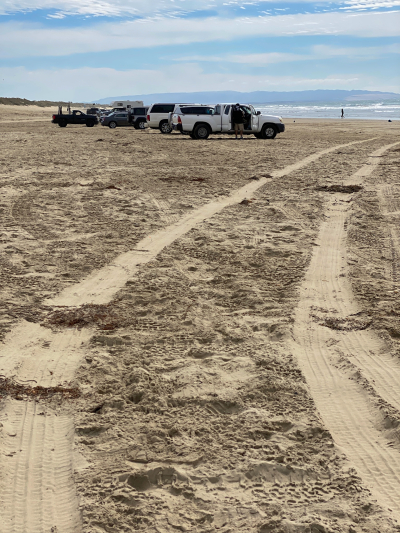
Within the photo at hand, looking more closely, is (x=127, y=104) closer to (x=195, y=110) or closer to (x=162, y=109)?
(x=162, y=109)

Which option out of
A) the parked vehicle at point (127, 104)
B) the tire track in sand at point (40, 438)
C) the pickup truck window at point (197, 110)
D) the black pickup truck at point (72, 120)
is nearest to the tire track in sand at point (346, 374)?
the tire track in sand at point (40, 438)

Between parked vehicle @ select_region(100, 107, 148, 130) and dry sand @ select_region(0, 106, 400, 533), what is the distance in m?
28.5

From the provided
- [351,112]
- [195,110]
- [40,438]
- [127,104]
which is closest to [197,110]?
[195,110]

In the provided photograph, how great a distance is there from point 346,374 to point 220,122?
72.9ft

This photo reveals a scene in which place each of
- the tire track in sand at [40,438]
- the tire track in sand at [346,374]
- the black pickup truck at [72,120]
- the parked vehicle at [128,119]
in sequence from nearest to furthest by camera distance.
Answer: the tire track in sand at [40,438]
the tire track in sand at [346,374]
the parked vehicle at [128,119]
the black pickup truck at [72,120]

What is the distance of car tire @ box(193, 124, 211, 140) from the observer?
81.8 feet

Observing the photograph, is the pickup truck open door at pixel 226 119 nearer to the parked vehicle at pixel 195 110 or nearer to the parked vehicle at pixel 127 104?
the parked vehicle at pixel 195 110

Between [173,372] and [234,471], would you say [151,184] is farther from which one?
[234,471]

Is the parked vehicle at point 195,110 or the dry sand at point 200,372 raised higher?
the parked vehicle at point 195,110

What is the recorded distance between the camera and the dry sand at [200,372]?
262 cm

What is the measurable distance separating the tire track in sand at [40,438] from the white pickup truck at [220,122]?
20373 mm

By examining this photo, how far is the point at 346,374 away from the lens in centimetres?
378

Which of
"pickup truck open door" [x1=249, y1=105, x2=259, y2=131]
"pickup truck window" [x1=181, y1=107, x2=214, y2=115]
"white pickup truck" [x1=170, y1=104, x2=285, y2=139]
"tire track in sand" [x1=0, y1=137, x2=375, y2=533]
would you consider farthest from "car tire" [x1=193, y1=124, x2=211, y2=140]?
"tire track in sand" [x1=0, y1=137, x2=375, y2=533]

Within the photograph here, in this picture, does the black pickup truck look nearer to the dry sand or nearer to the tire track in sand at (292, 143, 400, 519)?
the dry sand
